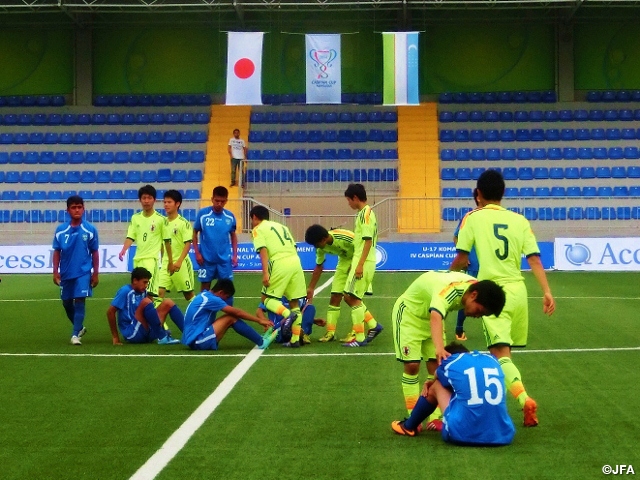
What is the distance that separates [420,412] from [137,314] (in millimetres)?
6278

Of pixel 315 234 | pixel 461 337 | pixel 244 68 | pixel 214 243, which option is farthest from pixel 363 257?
pixel 244 68

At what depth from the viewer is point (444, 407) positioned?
684cm

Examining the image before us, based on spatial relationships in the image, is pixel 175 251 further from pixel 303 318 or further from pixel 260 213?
pixel 260 213

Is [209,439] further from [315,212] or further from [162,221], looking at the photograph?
[315,212]

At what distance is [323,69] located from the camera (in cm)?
3016

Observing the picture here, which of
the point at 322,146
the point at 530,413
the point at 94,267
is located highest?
the point at 322,146

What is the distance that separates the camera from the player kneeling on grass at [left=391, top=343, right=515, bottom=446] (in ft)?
22.0

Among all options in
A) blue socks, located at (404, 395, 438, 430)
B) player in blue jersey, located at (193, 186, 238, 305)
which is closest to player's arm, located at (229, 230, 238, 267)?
player in blue jersey, located at (193, 186, 238, 305)

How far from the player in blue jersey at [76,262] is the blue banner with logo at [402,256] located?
15543 mm

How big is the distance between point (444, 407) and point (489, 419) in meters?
0.29

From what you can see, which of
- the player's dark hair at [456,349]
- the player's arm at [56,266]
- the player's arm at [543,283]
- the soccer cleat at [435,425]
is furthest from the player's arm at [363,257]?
the player's dark hair at [456,349]


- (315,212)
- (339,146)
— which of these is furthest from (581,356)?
(339,146)

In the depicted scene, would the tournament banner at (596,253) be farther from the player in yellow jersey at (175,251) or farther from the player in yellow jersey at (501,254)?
the player in yellow jersey at (501,254)

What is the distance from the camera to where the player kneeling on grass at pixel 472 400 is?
6695mm
